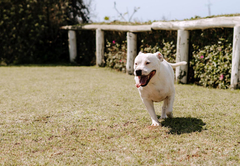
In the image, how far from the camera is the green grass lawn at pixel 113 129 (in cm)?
361

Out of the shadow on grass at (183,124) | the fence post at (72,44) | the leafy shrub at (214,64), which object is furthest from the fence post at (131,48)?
the shadow on grass at (183,124)

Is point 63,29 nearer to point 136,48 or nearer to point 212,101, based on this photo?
point 136,48

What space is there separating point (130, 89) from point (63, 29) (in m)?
9.95

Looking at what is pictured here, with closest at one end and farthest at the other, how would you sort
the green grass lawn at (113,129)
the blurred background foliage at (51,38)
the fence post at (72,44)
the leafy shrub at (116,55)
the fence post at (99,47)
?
the green grass lawn at (113,129) → the blurred background foliage at (51,38) → the leafy shrub at (116,55) → the fence post at (99,47) → the fence post at (72,44)

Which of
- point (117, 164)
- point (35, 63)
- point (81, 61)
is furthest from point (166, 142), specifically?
point (35, 63)

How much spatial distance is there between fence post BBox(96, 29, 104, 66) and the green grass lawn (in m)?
6.14

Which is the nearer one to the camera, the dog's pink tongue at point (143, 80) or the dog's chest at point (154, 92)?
the dog's pink tongue at point (143, 80)

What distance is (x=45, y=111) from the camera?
5945 mm

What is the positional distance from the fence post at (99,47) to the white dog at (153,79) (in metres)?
9.27

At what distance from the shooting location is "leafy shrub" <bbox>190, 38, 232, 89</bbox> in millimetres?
7973

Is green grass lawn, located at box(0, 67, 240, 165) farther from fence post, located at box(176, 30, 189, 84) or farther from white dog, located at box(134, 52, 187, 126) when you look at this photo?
fence post, located at box(176, 30, 189, 84)

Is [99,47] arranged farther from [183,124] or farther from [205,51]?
[183,124]

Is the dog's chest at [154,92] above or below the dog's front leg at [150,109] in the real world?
above

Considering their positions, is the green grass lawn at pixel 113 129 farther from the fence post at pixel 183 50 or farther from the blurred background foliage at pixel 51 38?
the blurred background foliage at pixel 51 38
